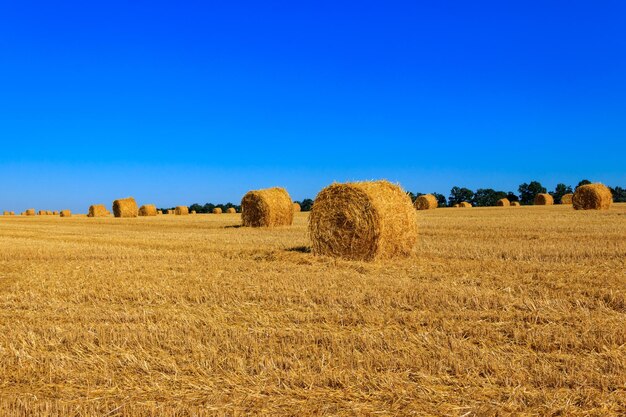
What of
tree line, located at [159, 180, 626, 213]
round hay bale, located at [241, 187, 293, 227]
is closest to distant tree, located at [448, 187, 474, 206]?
tree line, located at [159, 180, 626, 213]

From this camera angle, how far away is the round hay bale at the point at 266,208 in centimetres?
2158

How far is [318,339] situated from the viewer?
5.42 metres

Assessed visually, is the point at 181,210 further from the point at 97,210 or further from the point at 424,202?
the point at 424,202

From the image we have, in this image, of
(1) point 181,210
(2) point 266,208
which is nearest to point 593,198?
(2) point 266,208

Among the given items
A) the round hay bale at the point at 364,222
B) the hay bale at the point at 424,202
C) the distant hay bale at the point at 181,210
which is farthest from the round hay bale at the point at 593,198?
the distant hay bale at the point at 181,210

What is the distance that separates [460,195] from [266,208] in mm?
47149

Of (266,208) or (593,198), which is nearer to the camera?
(266,208)

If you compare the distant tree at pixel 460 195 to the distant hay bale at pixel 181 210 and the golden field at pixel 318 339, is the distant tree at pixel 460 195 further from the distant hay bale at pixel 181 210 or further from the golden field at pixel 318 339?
the golden field at pixel 318 339

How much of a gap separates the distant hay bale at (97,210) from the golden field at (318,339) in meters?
30.4

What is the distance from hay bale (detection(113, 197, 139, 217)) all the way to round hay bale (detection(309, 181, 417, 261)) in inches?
1018

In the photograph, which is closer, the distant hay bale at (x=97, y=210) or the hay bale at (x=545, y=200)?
the distant hay bale at (x=97, y=210)

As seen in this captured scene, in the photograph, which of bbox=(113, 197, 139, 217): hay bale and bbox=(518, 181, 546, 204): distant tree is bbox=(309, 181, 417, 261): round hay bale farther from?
bbox=(518, 181, 546, 204): distant tree

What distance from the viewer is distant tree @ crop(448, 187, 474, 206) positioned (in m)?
63.2

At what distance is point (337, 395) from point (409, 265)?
6451 mm
